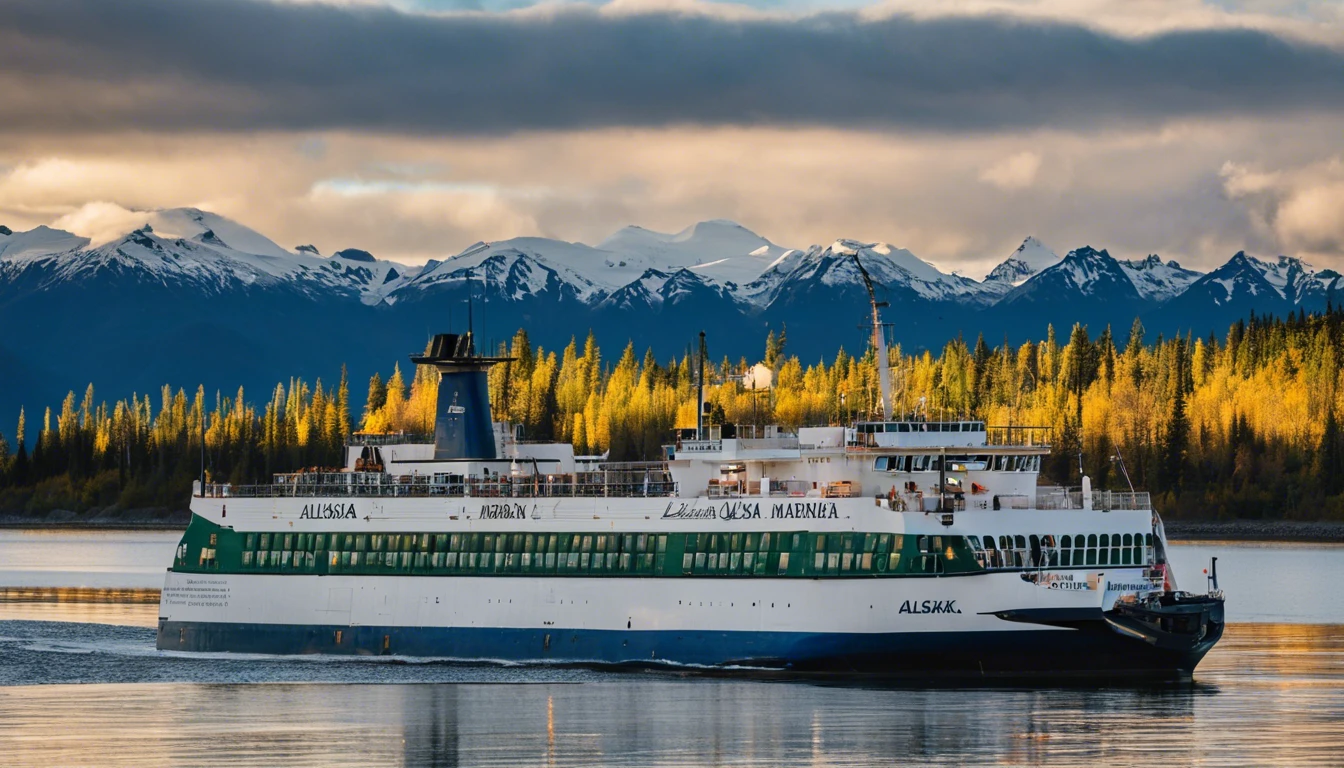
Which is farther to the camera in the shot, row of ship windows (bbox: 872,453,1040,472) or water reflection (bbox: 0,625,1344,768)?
row of ship windows (bbox: 872,453,1040,472)

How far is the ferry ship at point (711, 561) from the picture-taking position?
1970 inches

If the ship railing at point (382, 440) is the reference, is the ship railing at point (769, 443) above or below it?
below

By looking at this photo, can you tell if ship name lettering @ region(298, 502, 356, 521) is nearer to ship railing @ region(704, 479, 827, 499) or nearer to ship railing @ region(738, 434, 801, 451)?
ship railing @ region(704, 479, 827, 499)

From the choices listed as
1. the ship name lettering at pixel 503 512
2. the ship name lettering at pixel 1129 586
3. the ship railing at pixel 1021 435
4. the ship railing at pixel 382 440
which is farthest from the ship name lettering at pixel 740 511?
the ship railing at pixel 382 440

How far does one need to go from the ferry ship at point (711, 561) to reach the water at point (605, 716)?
1.23 meters

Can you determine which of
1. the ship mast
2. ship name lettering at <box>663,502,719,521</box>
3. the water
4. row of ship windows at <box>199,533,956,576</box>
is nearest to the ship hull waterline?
row of ship windows at <box>199,533,956,576</box>

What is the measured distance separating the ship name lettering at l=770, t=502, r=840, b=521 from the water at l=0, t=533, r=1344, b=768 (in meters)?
4.33

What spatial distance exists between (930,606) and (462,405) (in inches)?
713

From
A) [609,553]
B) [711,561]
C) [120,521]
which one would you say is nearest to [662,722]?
[711,561]

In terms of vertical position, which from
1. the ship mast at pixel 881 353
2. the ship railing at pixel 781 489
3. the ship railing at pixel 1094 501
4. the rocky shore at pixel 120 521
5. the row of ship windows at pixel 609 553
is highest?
the ship mast at pixel 881 353

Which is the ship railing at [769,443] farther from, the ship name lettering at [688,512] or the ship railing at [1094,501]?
the ship railing at [1094,501]

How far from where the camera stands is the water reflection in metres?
40.8

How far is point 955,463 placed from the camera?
53.1 m

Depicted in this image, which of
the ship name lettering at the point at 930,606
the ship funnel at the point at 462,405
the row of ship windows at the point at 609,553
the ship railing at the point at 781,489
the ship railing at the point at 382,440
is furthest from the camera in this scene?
the ship railing at the point at 382,440
